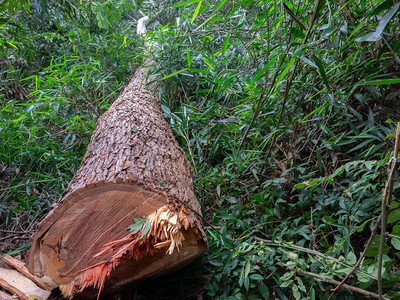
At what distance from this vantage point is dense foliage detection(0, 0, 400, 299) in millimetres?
1104

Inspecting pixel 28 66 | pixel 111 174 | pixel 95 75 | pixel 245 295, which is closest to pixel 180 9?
pixel 95 75

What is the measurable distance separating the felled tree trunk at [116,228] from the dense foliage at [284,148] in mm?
220

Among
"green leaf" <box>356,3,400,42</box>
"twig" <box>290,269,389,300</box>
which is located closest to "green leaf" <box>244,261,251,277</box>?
"twig" <box>290,269,389,300</box>

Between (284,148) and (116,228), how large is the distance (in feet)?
3.12

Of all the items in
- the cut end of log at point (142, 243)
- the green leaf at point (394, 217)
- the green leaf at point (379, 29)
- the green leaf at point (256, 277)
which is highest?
the green leaf at point (379, 29)

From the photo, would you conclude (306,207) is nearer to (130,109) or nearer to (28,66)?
(130,109)

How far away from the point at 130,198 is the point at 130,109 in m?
1.00

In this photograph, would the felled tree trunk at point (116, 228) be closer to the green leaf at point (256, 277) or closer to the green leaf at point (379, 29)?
the green leaf at point (256, 277)

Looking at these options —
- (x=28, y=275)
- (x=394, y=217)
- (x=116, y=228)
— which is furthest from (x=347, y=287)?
(x=28, y=275)

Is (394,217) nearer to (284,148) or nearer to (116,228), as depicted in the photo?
(284,148)

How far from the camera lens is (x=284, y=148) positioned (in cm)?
162

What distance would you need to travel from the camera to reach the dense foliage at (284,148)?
1.10 m

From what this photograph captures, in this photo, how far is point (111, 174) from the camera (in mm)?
1228

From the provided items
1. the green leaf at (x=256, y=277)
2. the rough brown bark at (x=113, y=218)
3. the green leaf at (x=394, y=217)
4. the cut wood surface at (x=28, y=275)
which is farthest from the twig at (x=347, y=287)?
the cut wood surface at (x=28, y=275)
